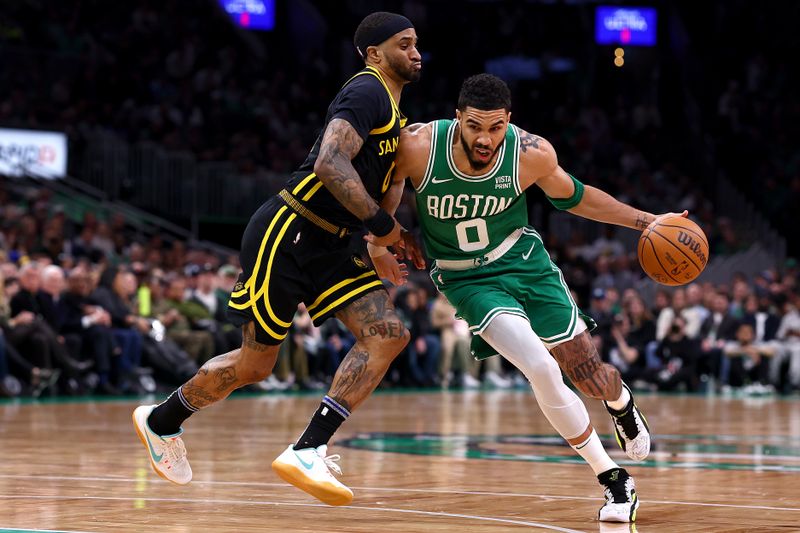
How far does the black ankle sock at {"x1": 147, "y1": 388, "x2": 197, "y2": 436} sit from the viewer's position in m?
5.90

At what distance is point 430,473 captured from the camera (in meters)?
6.92

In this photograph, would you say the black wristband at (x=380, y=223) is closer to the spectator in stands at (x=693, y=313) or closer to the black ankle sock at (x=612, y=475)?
the black ankle sock at (x=612, y=475)

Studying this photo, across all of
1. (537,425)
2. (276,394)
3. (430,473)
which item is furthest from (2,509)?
(276,394)

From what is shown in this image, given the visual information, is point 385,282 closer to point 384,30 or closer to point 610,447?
point 610,447

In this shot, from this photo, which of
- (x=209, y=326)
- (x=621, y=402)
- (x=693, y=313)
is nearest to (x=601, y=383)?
(x=621, y=402)

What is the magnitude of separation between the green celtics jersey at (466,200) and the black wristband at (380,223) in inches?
16.7

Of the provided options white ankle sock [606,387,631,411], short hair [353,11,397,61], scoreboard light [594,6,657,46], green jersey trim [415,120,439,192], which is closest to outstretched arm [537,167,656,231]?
green jersey trim [415,120,439,192]

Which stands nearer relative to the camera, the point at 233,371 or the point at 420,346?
the point at 233,371

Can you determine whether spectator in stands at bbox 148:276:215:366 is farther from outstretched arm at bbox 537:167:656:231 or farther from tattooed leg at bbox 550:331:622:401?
tattooed leg at bbox 550:331:622:401

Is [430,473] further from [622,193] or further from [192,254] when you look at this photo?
[622,193]

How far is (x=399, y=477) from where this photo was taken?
6734 millimetres

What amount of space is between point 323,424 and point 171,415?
2.96 ft

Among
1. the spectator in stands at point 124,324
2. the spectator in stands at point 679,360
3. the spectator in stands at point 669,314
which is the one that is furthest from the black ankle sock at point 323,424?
the spectator in stands at point 669,314

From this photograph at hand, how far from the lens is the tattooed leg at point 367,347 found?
215 inches
